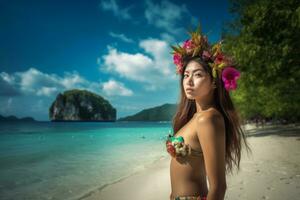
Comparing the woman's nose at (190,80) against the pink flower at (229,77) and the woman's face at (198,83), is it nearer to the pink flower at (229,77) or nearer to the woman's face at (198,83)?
the woman's face at (198,83)

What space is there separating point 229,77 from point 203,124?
612 mm

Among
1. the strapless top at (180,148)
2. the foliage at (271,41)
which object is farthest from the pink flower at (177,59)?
the foliage at (271,41)

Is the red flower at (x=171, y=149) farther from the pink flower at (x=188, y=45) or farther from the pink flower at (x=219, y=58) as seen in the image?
the pink flower at (x=188, y=45)

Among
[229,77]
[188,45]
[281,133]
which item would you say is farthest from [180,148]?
[281,133]

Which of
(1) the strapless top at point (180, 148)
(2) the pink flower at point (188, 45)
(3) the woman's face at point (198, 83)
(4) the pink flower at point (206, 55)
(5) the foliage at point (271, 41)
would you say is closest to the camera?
(1) the strapless top at point (180, 148)

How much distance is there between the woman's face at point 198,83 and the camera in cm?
255

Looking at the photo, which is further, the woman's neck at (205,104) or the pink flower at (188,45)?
the pink flower at (188,45)

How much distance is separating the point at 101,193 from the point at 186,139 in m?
8.00

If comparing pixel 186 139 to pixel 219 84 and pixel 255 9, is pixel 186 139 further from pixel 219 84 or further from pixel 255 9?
Answer: pixel 255 9

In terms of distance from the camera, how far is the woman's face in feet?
8.38

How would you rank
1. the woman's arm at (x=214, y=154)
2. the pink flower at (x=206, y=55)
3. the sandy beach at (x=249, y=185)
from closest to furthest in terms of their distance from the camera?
the woman's arm at (x=214, y=154) < the pink flower at (x=206, y=55) < the sandy beach at (x=249, y=185)

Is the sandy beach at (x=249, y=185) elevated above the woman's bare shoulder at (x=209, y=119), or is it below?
below

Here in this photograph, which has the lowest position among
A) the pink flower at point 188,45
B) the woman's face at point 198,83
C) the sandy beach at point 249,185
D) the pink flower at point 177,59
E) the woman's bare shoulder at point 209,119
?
the sandy beach at point 249,185

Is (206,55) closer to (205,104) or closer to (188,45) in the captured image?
(188,45)
